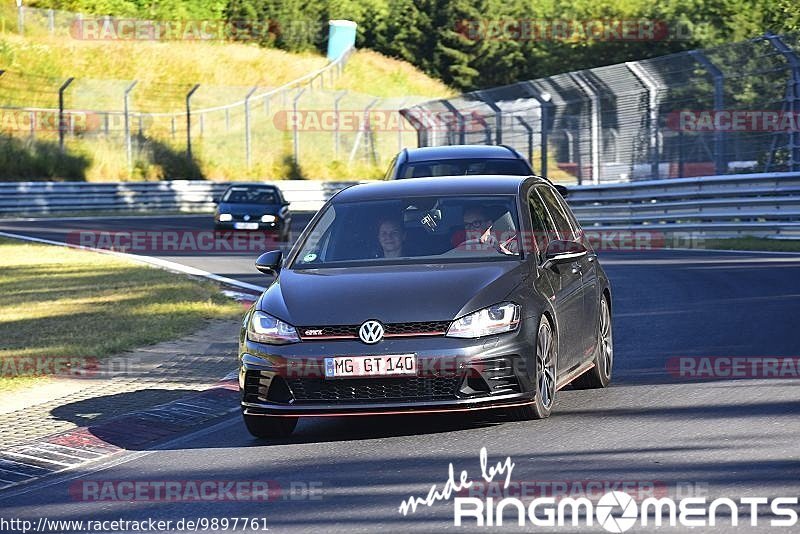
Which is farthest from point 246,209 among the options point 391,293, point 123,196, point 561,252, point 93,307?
point 391,293

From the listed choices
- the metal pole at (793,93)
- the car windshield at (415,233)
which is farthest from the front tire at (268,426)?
the metal pole at (793,93)

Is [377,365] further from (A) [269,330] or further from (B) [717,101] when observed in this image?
(B) [717,101]

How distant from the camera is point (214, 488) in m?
7.33

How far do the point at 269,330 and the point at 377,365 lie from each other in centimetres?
76

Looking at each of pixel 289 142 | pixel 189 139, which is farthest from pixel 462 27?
pixel 189 139

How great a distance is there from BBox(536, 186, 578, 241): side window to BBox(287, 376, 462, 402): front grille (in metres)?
2.32

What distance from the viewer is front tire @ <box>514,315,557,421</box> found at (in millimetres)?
8530

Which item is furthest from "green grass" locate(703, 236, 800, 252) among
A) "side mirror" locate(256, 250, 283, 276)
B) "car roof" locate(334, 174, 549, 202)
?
"side mirror" locate(256, 250, 283, 276)

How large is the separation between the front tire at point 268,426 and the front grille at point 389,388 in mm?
565

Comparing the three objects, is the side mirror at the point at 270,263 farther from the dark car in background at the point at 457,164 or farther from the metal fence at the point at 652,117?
the metal fence at the point at 652,117

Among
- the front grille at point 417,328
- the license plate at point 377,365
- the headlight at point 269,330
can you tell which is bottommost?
the license plate at point 377,365

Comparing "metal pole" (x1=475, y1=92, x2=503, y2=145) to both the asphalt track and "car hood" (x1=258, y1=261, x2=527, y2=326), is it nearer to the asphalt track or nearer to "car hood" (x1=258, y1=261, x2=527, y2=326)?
the asphalt track

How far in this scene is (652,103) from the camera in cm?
2839

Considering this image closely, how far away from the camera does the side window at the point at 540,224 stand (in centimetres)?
948
